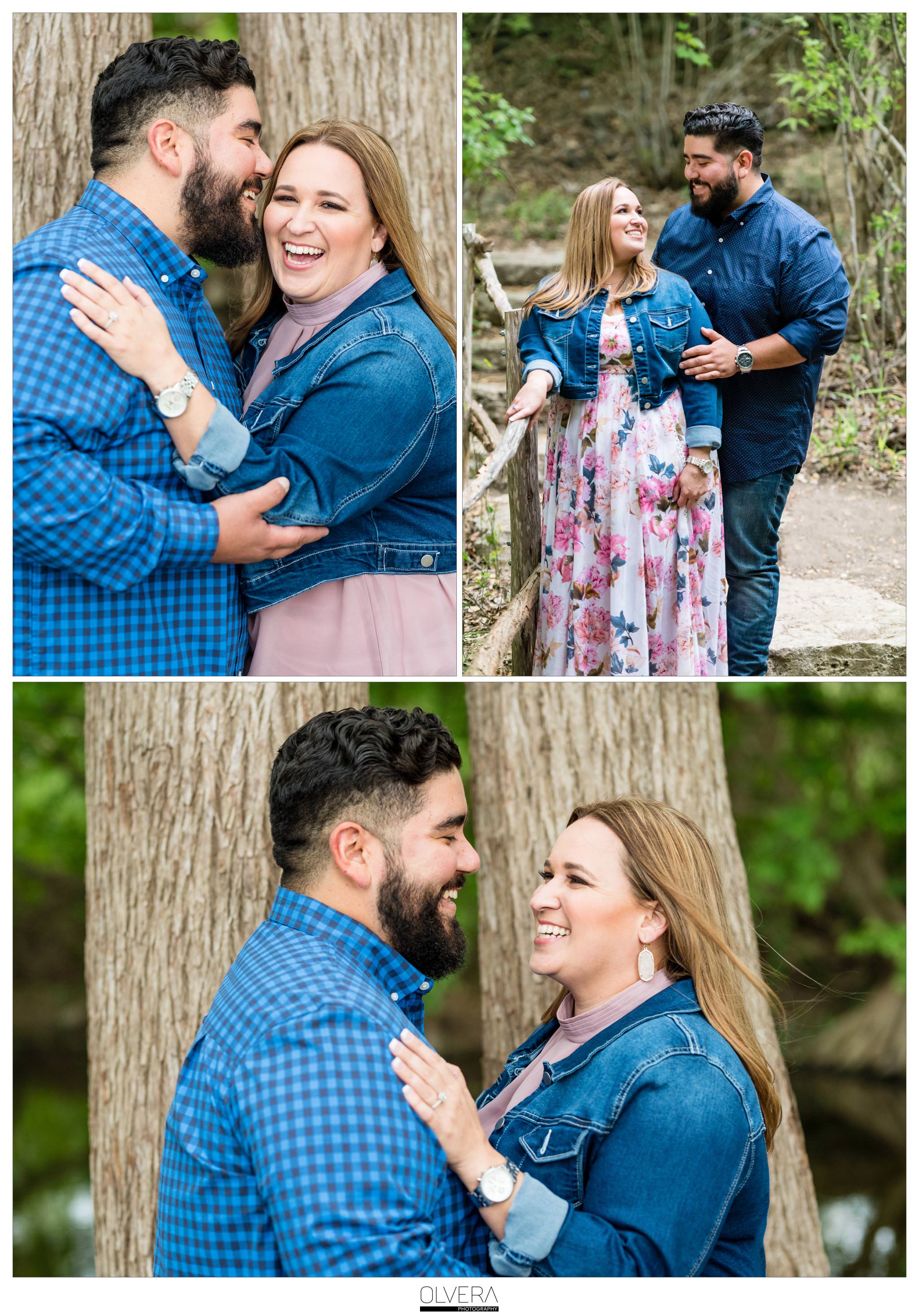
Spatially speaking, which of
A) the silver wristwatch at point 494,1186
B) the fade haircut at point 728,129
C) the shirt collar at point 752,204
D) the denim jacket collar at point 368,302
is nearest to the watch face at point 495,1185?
the silver wristwatch at point 494,1186

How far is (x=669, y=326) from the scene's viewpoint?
10.3ft

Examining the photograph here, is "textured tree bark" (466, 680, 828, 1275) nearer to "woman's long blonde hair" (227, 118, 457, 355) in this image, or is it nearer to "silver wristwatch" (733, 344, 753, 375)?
"silver wristwatch" (733, 344, 753, 375)

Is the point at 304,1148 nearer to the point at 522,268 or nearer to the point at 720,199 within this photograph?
the point at 720,199

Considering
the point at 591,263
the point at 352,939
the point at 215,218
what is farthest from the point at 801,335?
the point at 352,939

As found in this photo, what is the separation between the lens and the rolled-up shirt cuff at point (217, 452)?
2537 mm

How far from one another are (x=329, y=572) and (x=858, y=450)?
2625mm

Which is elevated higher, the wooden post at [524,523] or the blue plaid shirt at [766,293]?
the blue plaid shirt at [766,293]

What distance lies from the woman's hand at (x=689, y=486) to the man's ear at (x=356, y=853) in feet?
5.11

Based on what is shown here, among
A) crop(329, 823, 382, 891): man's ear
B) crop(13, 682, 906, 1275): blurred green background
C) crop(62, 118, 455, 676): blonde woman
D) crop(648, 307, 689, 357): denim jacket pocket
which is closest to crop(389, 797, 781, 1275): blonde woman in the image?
crop(329, 823, 382, 891): man's ear

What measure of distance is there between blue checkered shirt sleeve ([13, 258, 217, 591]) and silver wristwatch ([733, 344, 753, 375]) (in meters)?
1.63

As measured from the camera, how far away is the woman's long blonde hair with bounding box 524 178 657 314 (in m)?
3.16

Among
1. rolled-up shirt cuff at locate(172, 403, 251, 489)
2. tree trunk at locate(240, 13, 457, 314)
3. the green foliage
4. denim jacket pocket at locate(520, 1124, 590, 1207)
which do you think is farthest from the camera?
the green foliage

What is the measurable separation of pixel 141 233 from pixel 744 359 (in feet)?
5.57

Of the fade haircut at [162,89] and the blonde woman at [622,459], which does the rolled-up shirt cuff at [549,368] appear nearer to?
the blonde woman at [622,459]
